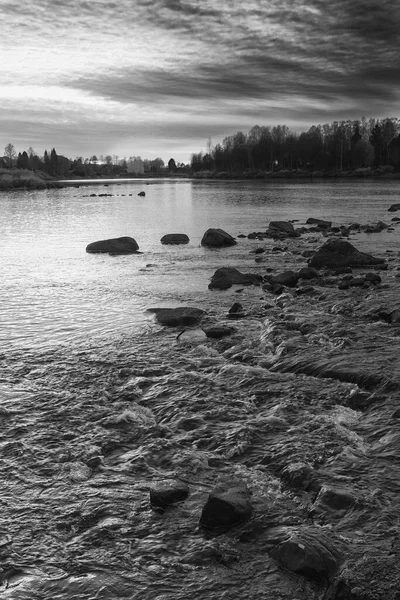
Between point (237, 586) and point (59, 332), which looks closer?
point (237, 586)

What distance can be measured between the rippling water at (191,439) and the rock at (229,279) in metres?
1.07

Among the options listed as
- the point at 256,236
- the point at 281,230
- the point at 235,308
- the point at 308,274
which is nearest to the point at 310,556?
the point at 235,308

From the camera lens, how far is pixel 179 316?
593 inches

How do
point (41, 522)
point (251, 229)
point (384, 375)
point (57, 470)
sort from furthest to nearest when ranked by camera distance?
point (251, 229), point (384, 375), point (57, 470), point (41, 522)

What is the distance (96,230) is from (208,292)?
24.0 metres

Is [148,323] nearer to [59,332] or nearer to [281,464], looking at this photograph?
[59,332]

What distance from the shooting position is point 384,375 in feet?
34.8

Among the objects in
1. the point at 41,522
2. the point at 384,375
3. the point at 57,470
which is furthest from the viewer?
the point at 384,375

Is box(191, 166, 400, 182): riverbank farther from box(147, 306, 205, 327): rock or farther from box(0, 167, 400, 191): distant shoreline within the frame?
box(147, 306, 205, 327): rock

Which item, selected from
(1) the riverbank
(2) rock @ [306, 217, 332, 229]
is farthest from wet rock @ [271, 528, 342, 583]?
(1) the riverbank

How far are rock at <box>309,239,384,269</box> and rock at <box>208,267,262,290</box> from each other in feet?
12.2

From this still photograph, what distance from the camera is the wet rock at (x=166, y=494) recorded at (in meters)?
6.65

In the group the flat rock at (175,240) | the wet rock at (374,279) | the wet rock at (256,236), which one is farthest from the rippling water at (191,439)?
the wet rock at (256,236)

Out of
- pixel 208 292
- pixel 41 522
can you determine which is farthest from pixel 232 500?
pixel 208 292
